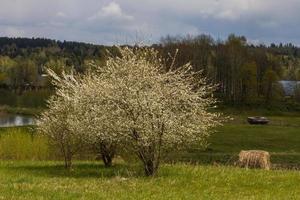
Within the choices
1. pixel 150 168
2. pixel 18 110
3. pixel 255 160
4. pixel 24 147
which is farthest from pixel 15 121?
pixel 150 168

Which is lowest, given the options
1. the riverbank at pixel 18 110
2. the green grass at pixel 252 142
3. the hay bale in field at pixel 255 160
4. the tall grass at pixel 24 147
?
the riverbank at pixel 18 110

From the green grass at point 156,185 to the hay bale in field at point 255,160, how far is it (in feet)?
13.8

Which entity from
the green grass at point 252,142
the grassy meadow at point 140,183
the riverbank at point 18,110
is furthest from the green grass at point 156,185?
the riverbank at point 18,110

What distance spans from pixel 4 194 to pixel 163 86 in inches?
265

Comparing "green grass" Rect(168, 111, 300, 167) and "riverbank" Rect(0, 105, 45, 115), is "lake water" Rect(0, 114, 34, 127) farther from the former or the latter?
"green grass" Rect(168, 111, 300, 167)

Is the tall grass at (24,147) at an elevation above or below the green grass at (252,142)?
above

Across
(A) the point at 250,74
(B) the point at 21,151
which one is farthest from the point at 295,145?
(A) the point at 250,74

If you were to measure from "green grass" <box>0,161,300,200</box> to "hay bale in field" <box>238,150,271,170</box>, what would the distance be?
4219mm

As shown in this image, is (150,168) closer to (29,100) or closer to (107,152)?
(107,152)

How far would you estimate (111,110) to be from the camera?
62.1 ft

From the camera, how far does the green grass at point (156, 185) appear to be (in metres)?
14.2

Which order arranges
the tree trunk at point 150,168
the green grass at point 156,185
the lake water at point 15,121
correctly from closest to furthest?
the green grass at point 156,185
the tree trunk at point 150,168
the lake water at point 15,121

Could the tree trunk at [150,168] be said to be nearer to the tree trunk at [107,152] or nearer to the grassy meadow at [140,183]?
the grassy meadow at [140,183]

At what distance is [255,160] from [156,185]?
9.31 metres
